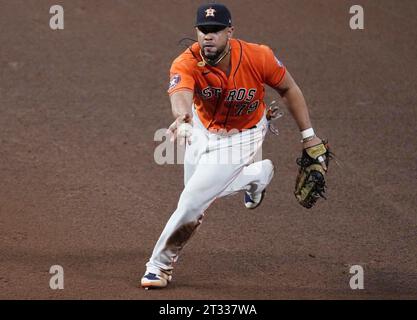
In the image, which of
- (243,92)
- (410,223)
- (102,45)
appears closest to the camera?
(243,92)

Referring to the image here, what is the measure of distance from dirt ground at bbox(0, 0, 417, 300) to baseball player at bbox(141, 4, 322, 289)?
492 mm

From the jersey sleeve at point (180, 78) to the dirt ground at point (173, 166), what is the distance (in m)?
1.47

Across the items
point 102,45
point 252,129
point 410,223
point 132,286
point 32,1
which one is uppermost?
point 32,1

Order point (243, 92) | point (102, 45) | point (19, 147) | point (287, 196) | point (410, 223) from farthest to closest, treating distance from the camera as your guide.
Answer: point (102, 45), point (19, 147), point (287, 196), point (410, 223), point (243, 92)

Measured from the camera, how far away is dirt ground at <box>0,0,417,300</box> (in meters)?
7.06

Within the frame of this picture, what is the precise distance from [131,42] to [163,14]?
86 centimetres

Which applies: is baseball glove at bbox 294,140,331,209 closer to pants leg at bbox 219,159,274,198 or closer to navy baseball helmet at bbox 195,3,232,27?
pants leg at bbox 219,159,274,198

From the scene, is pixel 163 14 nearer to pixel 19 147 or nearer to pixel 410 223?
pixel 19 147

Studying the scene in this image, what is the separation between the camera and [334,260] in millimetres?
7363

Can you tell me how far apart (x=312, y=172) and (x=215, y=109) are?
87 cm

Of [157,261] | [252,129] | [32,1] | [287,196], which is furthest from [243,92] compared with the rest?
[32,1]

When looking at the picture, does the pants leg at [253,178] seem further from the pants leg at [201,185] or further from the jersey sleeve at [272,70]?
the jersey sleeve at [272,70]

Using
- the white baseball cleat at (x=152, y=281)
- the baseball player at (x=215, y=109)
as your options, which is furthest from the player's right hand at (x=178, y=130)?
the white baseball cleat at (x=152, y=281)

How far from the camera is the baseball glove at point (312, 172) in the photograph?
271 inches
